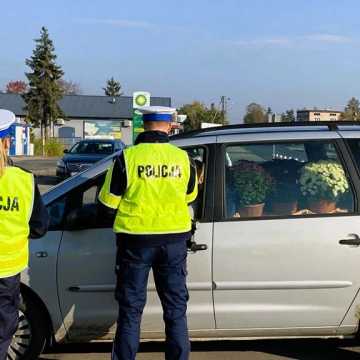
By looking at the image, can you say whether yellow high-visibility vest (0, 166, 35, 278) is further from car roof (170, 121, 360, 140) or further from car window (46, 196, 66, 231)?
car roof (170, 121, 360, 140)

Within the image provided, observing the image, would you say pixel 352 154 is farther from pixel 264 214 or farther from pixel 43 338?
pixel 43 338

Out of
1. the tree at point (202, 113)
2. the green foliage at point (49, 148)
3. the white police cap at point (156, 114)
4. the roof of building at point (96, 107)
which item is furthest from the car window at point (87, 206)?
the roof of building at point (96, 107)

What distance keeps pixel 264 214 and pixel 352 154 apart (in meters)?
0.78

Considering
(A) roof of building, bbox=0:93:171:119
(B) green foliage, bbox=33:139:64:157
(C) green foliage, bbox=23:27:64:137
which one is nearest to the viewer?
(B) green foliage, bbox=33:139:64:157

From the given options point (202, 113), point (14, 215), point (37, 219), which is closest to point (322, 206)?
point (37, 219)

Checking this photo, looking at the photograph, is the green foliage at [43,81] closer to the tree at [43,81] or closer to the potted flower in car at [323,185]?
the tree at [43,81]

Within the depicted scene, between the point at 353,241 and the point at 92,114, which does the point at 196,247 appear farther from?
the point at 92,114

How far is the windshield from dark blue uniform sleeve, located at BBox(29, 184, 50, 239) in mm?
18460

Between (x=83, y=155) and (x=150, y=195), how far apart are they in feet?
57.1

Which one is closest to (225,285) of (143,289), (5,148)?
(143,289)

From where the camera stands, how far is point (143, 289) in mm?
3920

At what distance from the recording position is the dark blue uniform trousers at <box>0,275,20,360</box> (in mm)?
3059

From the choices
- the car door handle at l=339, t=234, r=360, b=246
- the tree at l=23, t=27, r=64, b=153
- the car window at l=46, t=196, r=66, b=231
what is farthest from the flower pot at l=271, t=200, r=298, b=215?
the tree at l=23, t=27, r=64, b=153

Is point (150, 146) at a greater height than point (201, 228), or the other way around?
point (150, 146)
